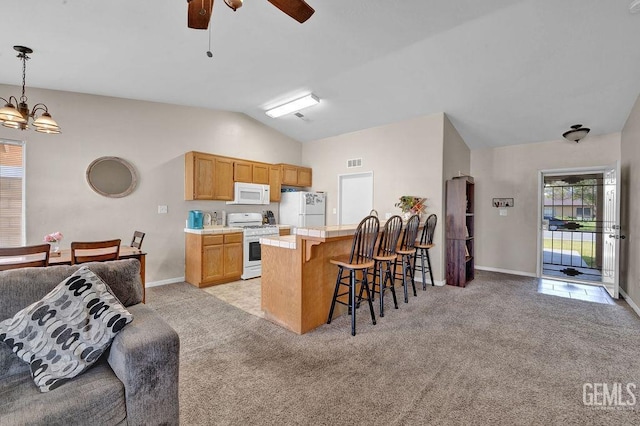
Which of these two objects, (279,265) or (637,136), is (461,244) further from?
(279,265)

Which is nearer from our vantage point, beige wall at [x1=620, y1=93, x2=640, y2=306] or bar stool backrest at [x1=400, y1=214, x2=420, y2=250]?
beige wall at [x1=620, y1=93, x2=640, y2=306]

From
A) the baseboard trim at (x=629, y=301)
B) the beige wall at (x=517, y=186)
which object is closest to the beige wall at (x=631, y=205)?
the baseboard trim at (x=629, y=301)

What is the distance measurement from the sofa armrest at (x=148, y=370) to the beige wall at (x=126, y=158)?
3.52 meters

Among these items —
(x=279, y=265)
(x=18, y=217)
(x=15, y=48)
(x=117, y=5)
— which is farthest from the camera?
(x=18, y=217)

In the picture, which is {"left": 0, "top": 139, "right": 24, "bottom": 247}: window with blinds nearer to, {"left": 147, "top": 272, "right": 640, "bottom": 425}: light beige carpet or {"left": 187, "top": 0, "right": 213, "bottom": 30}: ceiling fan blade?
{"left": 147, "top": 272, "right": 640, "bottom": 425}: light beige carpet

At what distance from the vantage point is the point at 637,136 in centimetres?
364

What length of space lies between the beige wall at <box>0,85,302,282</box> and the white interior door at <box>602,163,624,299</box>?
239 inches

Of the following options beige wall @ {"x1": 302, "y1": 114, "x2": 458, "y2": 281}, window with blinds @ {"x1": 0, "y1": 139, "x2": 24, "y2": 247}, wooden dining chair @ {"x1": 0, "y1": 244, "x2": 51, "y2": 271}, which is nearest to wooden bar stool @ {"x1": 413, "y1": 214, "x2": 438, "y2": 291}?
beige wall @ {"x1": 302, "y1": 114, "x2": 458, "y2": 281}

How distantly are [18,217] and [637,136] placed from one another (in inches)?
321

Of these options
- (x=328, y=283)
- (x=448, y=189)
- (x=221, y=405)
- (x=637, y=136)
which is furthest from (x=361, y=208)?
(x=221, y=405)

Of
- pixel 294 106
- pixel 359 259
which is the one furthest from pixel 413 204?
pixel 294 106

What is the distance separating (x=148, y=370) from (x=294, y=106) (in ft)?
14.0

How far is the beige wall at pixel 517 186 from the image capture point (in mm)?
4801

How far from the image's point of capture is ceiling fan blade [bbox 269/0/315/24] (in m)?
1.78
